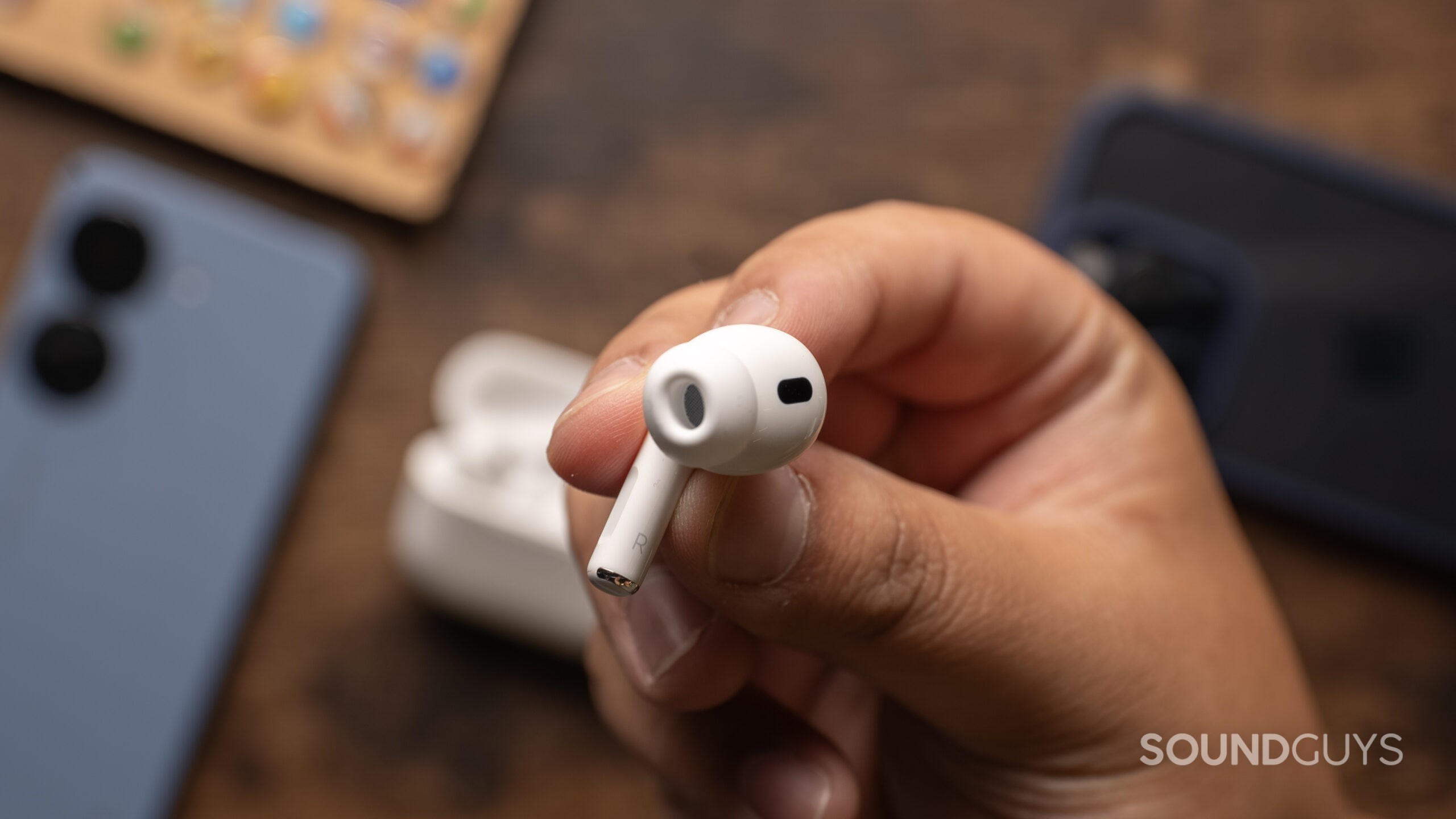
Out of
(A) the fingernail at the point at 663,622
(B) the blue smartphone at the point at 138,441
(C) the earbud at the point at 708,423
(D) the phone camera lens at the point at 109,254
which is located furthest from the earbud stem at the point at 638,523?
(D) the phone camera lens at the point at 109,254

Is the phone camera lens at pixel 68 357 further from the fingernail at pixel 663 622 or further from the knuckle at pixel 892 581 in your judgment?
the knuckle at pixel 892 581

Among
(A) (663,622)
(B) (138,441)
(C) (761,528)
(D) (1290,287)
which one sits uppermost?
(D) (1290,287)

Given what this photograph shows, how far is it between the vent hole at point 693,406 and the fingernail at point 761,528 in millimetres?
63

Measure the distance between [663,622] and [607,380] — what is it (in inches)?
5.3

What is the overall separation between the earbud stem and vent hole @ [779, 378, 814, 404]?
47 millimetres

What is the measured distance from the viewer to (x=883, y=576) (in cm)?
40

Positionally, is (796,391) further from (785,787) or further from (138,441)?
(138,441)

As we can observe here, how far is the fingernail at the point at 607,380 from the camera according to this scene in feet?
1.26

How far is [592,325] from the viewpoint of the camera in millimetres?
822

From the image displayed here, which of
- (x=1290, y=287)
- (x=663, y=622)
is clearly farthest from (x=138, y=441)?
(x=1290, y=287)

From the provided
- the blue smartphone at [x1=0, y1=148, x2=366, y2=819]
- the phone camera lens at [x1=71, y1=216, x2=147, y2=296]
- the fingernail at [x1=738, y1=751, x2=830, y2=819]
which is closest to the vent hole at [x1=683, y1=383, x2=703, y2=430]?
the fingernail at [x1=738, y1=751, x2=830, y2=819]

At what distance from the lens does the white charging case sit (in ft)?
2.42

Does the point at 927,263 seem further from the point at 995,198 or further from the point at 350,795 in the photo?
the point at 350,795

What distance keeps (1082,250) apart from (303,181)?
0.61m
